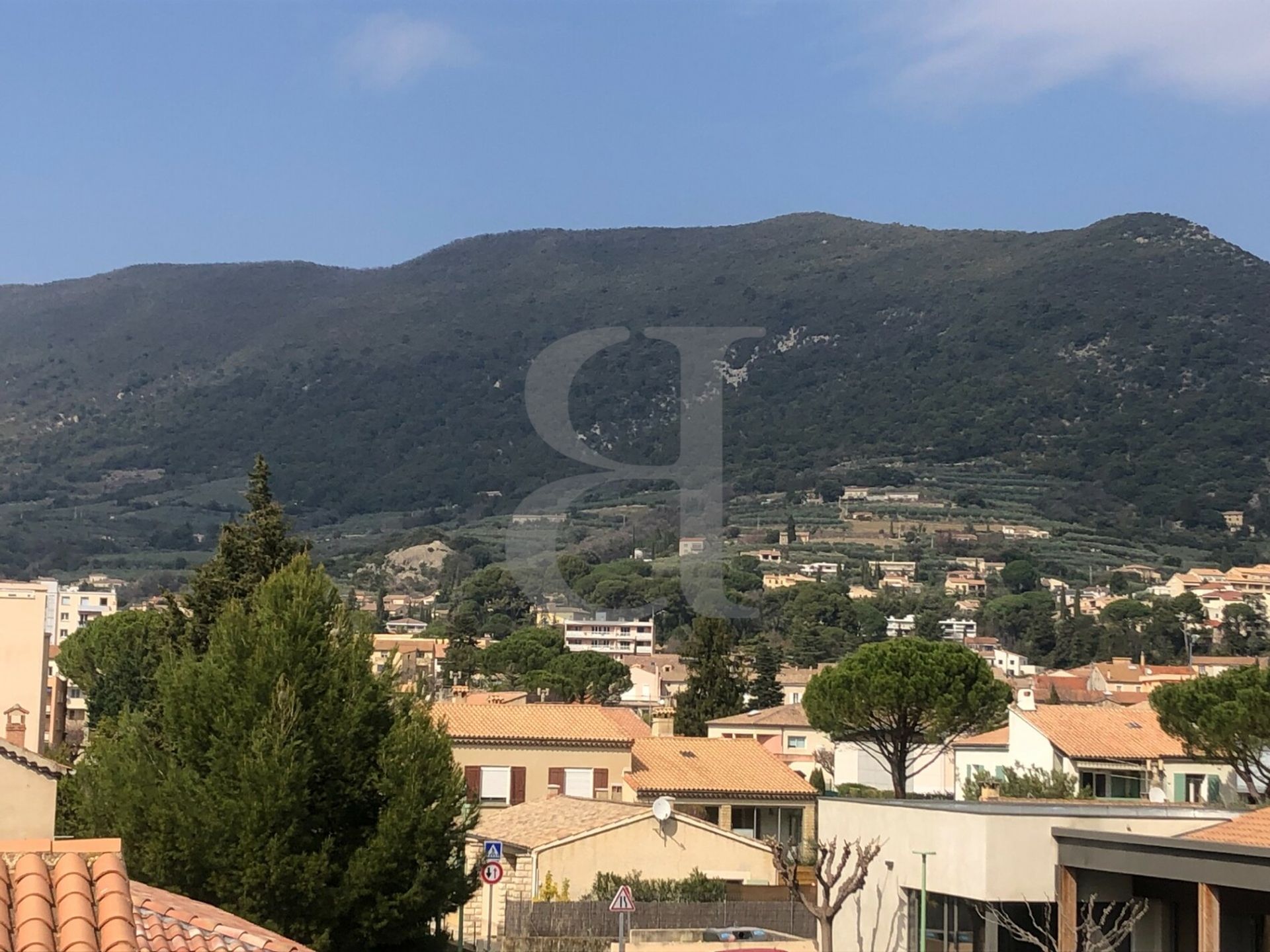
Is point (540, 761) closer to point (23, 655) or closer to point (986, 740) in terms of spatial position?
point (23, 655)

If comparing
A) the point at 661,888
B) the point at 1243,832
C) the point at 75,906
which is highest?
the point at 75,906

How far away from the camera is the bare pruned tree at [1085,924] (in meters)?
15.5

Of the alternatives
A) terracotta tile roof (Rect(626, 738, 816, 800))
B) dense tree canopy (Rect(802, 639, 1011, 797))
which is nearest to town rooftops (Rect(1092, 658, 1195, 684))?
dense tree canopy (Rect(802, 639, 1011, 797))

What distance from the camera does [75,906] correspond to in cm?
708

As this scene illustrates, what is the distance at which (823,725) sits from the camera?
44344mm

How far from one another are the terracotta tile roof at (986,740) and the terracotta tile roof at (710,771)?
9.88m

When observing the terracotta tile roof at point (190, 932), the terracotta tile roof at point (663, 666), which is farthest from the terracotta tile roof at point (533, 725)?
the terracotta tile roof at point (663, 666)

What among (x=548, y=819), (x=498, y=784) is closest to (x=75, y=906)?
(x=548, y=819)

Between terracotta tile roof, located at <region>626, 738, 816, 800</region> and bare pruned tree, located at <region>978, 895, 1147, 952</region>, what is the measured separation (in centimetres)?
Answer: 1719

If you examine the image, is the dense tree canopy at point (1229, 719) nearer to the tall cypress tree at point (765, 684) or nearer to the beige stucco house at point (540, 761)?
the beige stucco house at point (540, 761)

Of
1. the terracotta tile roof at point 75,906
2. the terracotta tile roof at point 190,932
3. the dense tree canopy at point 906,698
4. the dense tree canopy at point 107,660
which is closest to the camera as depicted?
the terracotta tile roof at point 75,906

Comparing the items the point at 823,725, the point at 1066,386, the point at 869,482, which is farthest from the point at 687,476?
the point at 823,725

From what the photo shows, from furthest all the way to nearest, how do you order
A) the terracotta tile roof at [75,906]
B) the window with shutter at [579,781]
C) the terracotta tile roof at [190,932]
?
1. the window with shutter at [579,781]
2. the terracotta tile roof at [190,932]
3. the terracotta tile roof at [75,906]

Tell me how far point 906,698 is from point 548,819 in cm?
1486
